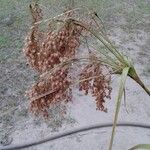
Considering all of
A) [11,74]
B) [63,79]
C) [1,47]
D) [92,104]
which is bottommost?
[63,79]

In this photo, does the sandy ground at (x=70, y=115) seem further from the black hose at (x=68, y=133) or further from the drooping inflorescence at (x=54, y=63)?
the drooping inflorescence at (x=54, y=63)

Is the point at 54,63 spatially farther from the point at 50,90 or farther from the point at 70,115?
the point at 70,115

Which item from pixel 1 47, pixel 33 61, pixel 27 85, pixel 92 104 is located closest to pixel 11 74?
pixel 27 85

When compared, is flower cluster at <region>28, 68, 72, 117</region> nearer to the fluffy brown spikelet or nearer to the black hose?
the fluffy brown spikelet

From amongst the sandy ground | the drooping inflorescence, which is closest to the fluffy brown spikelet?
the drooping inflorescence

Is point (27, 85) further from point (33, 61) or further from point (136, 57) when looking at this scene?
point (33, 61)

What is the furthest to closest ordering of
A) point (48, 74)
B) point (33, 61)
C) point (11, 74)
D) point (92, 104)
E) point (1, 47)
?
1. point (1, 47)
2. point (11, 74)
3. point (92, 104)
4. point (33, 61)
5. point (48, 74)

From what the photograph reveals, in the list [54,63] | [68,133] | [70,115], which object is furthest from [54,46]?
[70,115]

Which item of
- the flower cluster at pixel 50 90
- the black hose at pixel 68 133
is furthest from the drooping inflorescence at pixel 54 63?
the black hose at pixel 68 133
